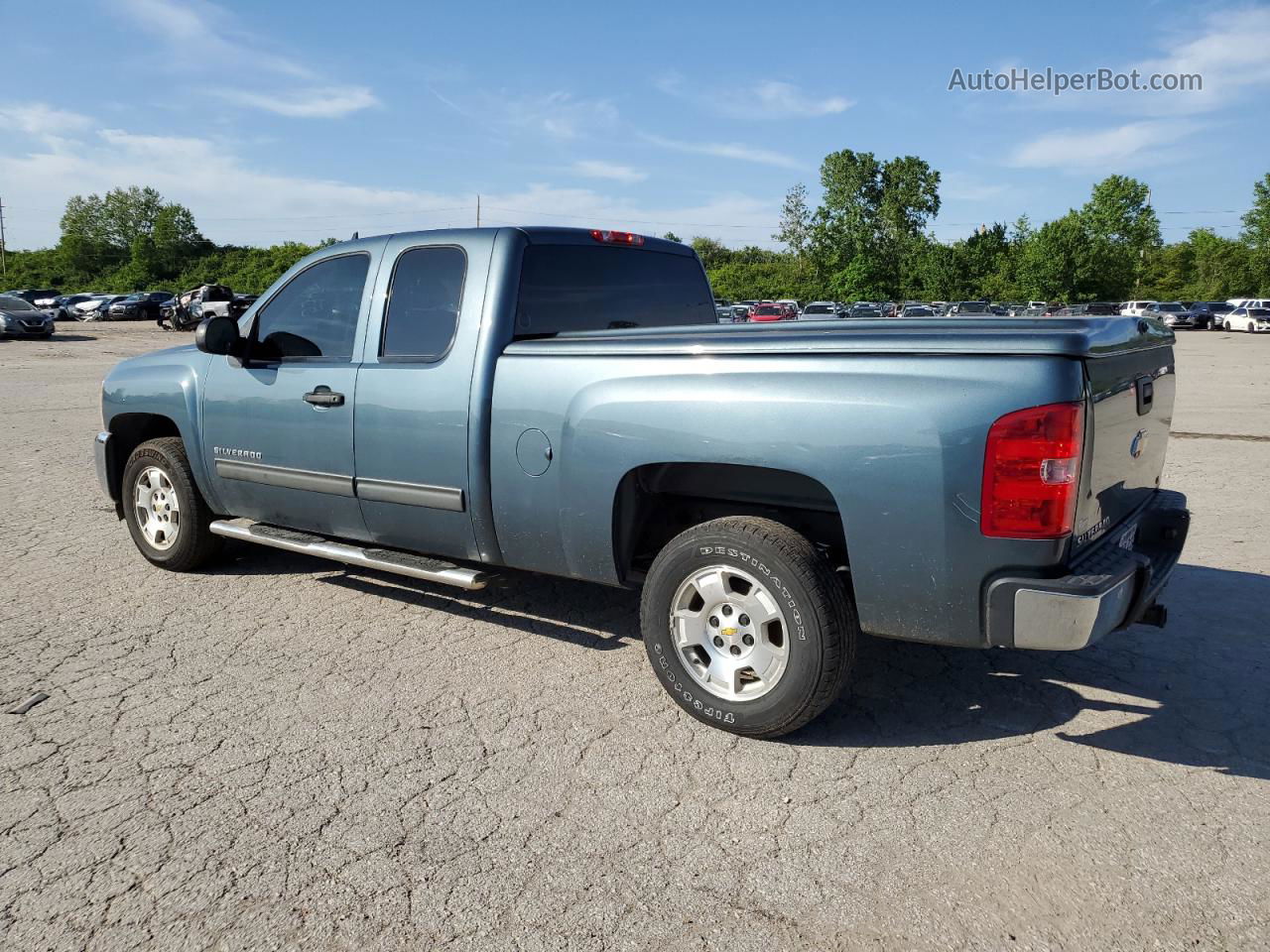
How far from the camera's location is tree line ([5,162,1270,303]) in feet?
240

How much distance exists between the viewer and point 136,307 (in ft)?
178

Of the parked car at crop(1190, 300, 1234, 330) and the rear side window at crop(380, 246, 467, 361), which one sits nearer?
the rear side window at crop(380, 246, 467, 361)

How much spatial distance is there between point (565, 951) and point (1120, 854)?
1.66 metres

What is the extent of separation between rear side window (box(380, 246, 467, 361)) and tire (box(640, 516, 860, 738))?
1.55m

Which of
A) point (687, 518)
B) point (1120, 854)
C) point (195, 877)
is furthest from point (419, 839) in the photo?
point (1120, 854)

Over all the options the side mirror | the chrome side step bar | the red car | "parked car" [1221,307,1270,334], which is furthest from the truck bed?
"parked car" [1221,307,1270,334]

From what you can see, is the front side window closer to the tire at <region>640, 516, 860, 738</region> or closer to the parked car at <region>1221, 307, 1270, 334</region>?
the tire at <region>640, 516, 860, 738</region>

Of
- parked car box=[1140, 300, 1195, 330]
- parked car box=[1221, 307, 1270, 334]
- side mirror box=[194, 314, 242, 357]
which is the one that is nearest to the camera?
side mirror box=[194, 314, 242, 357]

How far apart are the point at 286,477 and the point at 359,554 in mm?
635

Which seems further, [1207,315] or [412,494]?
[1207,315]

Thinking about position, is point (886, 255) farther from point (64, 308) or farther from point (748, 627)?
point (748, 627)

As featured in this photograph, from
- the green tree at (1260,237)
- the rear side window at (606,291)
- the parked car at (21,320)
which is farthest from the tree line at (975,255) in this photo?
the rear side window at (606,291)

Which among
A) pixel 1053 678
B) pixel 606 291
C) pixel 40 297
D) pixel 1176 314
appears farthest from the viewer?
pixel 40 297

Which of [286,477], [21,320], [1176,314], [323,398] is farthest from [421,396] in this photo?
[1176,314]
